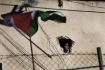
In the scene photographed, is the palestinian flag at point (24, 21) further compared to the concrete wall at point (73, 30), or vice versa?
the concrete wall at point (73, 30)

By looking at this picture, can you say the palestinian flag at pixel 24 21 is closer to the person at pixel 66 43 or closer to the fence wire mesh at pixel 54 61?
the fence wire mesh at pixel 54 61

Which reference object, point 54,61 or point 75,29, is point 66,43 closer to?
point 75,29

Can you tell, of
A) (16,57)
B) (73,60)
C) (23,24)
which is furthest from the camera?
(73,60)

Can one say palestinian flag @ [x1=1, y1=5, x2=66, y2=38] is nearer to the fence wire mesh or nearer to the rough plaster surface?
the rough plaster surface

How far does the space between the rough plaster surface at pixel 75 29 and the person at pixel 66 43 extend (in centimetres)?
9

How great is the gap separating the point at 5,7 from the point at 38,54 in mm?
1218

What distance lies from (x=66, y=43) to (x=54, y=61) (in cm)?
61

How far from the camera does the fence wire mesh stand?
564cm

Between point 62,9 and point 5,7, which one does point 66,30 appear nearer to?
point 62,9

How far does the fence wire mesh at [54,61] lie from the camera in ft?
18.5

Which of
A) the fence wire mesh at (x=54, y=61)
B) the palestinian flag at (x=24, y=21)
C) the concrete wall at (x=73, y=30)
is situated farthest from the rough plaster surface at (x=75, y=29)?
the palestinian flag at (x=24, y=21)

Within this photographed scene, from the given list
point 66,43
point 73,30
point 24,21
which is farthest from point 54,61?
point 24,21

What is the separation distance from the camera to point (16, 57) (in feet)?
18.8

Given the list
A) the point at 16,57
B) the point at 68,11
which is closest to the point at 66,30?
the point at 68,11
